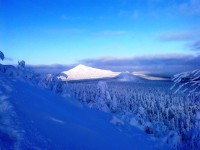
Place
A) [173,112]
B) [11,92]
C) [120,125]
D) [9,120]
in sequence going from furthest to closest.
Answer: [173,112] < [120,125] < [11,92] < [9,120]

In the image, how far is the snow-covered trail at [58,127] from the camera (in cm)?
518

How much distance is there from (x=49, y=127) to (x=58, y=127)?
0.97 feet

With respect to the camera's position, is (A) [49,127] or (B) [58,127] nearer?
(A) [49,127]

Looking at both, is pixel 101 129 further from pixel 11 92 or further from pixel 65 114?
pixel 11 92

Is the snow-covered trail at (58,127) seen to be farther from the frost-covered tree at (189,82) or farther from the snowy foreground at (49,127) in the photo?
the frost-covered tree at (189,82)

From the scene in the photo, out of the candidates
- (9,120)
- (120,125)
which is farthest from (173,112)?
(9,120)

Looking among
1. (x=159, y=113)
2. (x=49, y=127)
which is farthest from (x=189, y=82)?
(x=159, y=113)

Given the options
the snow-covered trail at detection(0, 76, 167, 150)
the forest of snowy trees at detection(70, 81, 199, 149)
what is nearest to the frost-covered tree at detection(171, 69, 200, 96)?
the forest of snowy trees at detection(70, 81, 199, 149)

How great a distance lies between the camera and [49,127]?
5.79 meters

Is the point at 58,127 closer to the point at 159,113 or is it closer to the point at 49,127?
the point at 49,127

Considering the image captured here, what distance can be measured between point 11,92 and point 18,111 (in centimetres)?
118

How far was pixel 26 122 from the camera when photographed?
5.51 m

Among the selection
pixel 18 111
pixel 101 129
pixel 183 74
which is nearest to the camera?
pixel 183 74

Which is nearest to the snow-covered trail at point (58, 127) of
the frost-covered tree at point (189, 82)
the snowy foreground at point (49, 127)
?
the snowy foreground at point (49, 127)
